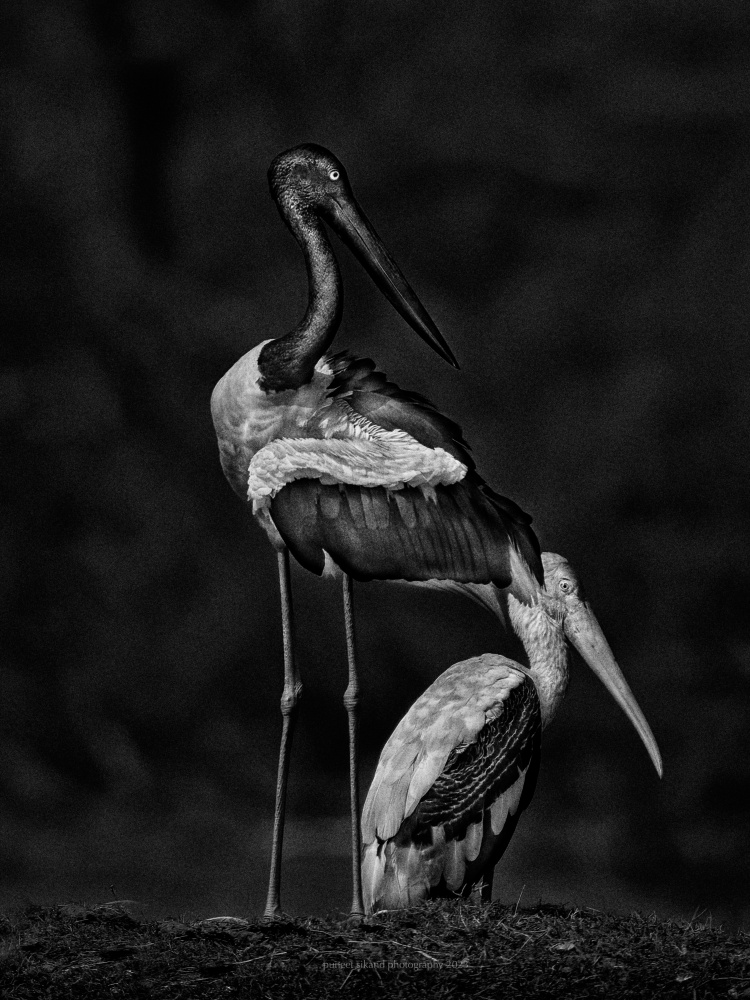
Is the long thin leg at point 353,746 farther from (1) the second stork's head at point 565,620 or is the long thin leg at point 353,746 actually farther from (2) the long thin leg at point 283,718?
(1) the second stork's head at point 565,620

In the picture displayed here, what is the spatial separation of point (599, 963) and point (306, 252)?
2.94 meters

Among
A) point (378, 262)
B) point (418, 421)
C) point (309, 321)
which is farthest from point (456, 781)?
point (378, 262)

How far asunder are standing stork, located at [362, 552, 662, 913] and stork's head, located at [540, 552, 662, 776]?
0.47 ft

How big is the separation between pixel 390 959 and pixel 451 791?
100cm

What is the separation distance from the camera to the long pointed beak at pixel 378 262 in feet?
21.3

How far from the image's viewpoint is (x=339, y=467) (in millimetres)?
6156

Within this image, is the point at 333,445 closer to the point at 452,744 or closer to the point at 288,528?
the point at 288,528

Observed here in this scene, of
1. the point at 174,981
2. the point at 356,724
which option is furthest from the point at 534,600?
the point at 174,981

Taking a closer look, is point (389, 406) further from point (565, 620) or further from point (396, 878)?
point (396, 878)

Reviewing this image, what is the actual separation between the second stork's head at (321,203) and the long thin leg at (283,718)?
1.18 meters

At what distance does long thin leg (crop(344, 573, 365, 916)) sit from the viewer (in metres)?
6.11

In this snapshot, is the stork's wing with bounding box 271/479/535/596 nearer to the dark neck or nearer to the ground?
the dark neck

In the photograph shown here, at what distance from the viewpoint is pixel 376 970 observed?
5.09 m

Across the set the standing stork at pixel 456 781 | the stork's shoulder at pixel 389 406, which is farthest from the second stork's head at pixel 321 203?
the standing stork at pixel 456 781
